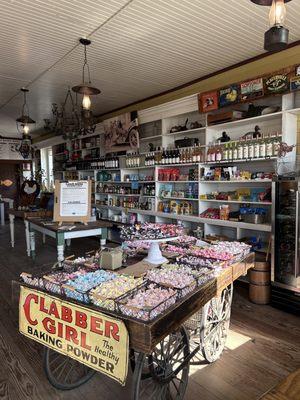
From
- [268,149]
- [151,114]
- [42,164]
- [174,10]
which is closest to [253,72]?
[268,149]

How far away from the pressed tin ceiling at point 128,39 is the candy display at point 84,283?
2563 millimetres

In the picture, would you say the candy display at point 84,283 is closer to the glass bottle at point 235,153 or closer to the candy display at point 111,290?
the candy display at point 111,290

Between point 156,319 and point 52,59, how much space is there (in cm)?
404

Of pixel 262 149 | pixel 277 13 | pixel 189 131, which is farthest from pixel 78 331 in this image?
pixel 189 131

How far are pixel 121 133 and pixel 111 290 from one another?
534 centimetres

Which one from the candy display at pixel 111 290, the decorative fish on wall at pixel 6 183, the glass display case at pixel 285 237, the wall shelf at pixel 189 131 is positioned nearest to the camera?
the candy display at pixel 111 290

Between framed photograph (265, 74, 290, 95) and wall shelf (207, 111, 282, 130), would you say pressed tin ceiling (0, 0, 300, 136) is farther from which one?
wall shelf (207, 111, 282, 130)

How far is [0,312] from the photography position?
11.2 ft

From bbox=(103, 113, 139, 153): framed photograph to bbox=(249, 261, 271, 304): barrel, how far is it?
11.8 feet

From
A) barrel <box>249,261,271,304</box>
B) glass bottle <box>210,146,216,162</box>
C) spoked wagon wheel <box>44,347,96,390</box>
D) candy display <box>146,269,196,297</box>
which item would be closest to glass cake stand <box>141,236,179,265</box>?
candy display <box>146,269,196,297</box>

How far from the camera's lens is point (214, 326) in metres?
2.45

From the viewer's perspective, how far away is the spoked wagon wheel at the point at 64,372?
211 centimetres

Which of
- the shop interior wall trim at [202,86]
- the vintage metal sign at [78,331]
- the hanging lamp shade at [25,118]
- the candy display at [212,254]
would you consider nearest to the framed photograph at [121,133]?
the shop interior wall trim at [202,86]

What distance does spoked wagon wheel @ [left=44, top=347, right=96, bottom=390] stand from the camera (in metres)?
2.11
